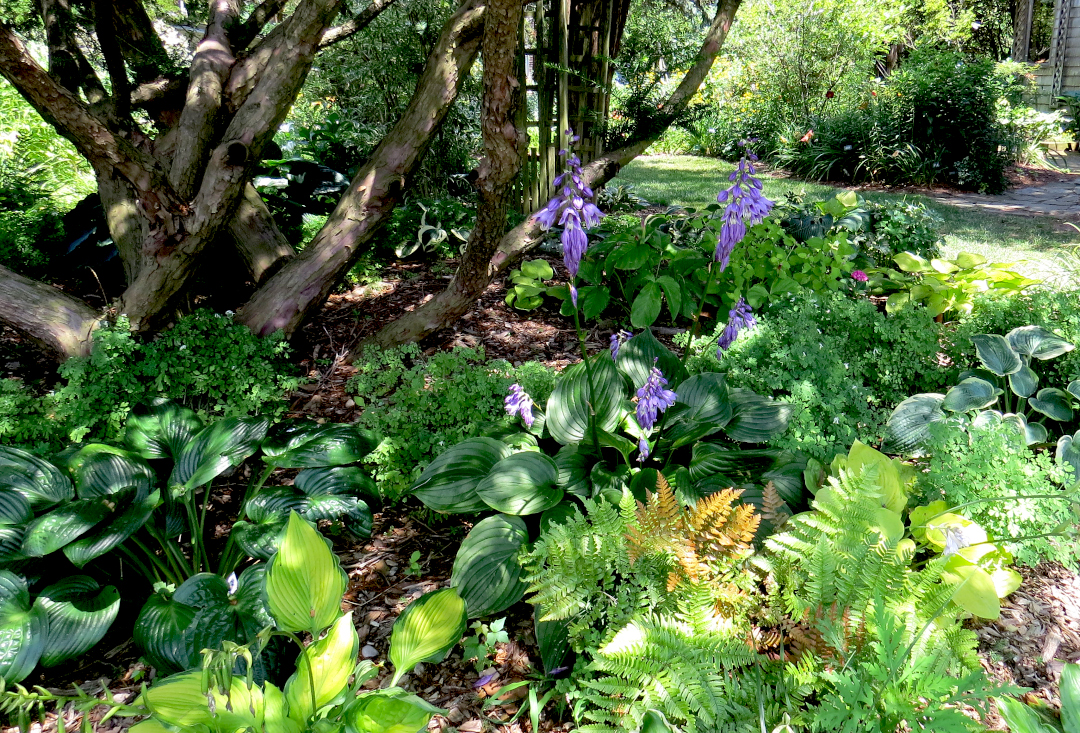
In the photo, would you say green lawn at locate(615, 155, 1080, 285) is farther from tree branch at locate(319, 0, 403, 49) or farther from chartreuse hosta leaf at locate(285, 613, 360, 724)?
chartreuse hosta leaf at locate(285, 613, 360, 724)

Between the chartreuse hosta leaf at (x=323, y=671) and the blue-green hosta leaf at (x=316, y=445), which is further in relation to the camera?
the blue-green hosta leaf at (x=316, y=445)

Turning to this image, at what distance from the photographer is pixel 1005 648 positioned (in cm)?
201

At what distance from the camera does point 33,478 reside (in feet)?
7.07

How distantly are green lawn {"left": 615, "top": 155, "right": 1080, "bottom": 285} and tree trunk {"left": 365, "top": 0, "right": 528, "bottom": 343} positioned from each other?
2555 millimetres

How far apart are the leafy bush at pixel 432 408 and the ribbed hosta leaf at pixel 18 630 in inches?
43.3

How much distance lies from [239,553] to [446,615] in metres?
1.06

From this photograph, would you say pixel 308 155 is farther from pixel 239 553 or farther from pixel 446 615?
pixel 446 615

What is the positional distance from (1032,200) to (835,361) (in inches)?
284

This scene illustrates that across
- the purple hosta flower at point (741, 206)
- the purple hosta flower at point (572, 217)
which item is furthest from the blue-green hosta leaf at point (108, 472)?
the purple hosta flower at point (741, 206)

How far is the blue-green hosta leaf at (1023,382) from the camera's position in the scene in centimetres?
258

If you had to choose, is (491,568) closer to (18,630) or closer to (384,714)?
(384,714)

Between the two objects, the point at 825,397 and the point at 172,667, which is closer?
the point at 172,667

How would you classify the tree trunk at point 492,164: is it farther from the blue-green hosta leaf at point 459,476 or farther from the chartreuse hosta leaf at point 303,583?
the chartreuse hosta leaf at point 303,583

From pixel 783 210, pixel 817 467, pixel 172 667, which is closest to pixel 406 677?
pixel 172 667
